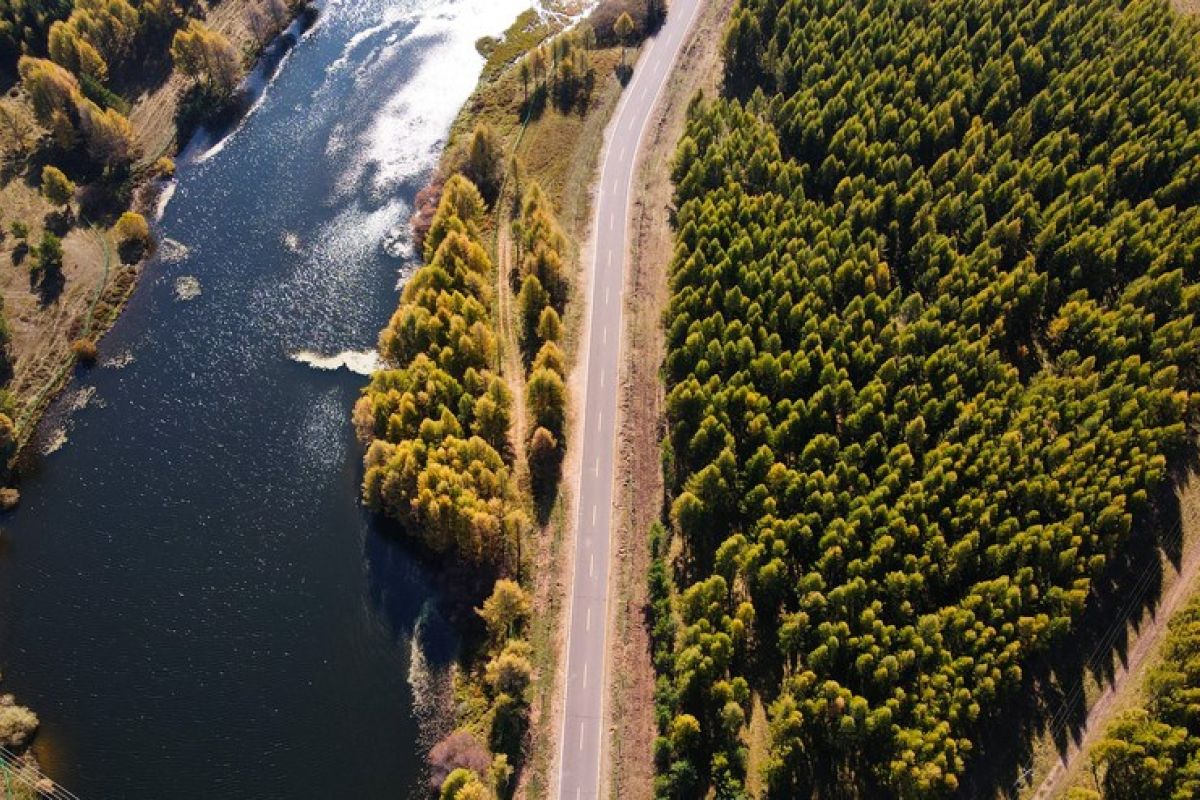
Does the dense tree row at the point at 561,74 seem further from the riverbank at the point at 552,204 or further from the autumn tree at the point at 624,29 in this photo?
the autumn tree at the point at 624,29

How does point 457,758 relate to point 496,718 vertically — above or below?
below

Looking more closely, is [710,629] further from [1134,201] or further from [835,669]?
[1134,201]

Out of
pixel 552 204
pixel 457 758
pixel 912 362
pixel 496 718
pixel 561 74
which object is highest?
pixel 561 74

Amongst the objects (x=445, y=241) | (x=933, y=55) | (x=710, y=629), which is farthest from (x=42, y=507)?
(x=933, y=55)

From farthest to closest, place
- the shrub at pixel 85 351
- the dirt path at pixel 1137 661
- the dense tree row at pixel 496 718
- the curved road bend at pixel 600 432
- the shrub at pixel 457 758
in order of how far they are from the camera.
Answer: the shrub at pixel 85 351, the curved road bend at pixel 600 432, the dirt path at pixel 1137 661, the shrub at pixel 457 758, the dense tree row at pixel 496 718

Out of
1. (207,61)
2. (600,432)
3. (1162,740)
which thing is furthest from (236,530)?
(1162,740)

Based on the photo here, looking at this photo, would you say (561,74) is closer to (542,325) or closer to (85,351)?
(542,325)

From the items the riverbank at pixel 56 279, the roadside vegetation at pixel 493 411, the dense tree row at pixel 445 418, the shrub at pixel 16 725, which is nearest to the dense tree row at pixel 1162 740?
the roadside vegetation at pixel 493 411
